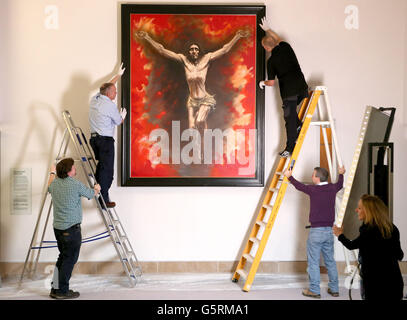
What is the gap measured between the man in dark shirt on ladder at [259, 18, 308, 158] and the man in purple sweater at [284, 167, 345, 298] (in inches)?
22.2

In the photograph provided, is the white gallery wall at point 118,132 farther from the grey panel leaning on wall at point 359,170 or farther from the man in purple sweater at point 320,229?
the man in purple sweater at point 320,229

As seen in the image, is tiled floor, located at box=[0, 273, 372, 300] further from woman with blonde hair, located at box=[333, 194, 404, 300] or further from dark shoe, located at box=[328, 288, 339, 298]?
woman with blonde hair, located at box=[333, 194, 404, 300]

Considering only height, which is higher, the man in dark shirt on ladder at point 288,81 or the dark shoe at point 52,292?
the man in dark shirt on ladder at point 288,81

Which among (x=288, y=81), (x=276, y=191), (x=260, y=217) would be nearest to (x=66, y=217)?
(x=260, y=217)

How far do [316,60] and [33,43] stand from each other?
310 centimetres

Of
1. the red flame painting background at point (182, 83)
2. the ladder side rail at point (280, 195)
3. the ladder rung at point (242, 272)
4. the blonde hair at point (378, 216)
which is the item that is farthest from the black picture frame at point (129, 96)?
the blonde hair at point (378, 216)

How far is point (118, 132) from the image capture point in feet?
17.7

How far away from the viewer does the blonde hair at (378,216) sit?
3.41 metres

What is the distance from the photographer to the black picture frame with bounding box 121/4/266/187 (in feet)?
17.5

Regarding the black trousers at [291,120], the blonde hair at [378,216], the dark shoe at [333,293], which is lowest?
the dark shoe at [333,293]

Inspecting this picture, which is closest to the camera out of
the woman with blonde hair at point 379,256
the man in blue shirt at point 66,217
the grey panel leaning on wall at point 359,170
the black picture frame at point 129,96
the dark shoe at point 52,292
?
the woman with blonde hair at point 379,256

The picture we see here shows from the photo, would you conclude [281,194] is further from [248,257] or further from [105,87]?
[105,87]
